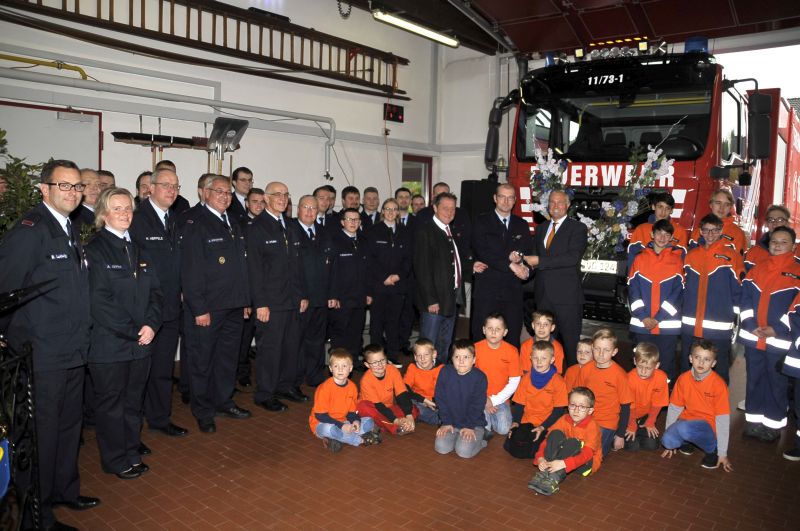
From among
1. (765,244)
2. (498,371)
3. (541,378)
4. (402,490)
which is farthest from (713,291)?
(402,490)

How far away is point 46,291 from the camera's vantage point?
337 cm

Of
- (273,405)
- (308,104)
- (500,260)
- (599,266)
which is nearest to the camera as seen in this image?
(273,405)

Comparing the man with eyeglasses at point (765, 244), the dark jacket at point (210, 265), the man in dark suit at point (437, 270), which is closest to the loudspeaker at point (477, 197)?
the man in dark suit at point (437, 270)

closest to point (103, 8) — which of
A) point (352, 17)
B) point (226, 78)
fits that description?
point (226, 78)

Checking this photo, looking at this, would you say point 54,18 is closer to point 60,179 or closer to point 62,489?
point 60,179

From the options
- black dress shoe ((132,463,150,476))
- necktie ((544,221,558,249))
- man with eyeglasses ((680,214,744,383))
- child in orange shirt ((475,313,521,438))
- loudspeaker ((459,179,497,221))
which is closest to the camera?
black dress shoe ((132,463,150,476))

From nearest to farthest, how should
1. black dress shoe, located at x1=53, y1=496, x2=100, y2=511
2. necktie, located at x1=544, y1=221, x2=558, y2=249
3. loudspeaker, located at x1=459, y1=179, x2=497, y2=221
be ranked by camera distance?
black dress shoe, located at x1=53, y1=496, x2=100, y2=511, necktie, located at x1=544, y1=221, x2=558, y2=249, loudspeaker, located at x1=459, y1=179, x2=497, y2=221

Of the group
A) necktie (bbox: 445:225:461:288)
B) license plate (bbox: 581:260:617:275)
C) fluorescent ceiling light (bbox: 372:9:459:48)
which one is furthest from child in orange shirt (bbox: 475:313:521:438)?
fluorescent ceiling light (bbox: 372:9:459:48)

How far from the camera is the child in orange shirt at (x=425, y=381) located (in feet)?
17.3

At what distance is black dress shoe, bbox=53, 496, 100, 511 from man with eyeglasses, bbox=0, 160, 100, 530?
0.54 feet

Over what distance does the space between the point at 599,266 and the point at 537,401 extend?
2027 mm

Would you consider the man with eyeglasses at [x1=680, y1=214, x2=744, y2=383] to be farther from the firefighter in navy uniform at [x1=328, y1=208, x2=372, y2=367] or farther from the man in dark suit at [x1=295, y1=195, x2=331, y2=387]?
the man in dark suit at [x1=295, y1=195, x2=331, y2=387]

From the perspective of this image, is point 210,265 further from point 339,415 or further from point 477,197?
point 477,197

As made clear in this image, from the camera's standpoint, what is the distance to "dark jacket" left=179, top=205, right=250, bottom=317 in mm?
4887
